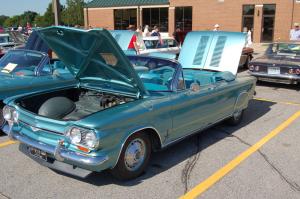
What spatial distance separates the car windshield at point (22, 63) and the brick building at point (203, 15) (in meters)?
24.9

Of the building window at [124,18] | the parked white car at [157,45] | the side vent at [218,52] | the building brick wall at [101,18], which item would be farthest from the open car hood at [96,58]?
the building brick wall at [101,18]

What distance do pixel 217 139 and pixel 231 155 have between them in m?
0.70

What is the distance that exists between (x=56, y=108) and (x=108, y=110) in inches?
32.6

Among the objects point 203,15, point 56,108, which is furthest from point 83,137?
point 203,15

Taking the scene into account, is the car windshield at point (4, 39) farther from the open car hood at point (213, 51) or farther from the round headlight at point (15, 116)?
the round headlight at point (15, 116)

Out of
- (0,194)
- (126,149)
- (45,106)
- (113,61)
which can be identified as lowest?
(0,194)

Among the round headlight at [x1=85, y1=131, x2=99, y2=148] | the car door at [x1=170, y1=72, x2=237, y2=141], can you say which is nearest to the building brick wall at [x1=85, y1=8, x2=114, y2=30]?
the car door at [x1=170, y1=72, x2=237, y2=141]

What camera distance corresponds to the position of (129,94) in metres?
4.79

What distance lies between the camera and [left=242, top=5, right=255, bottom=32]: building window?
1169 inches

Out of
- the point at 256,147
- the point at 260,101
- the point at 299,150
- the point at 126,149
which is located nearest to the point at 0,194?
the point at 126,149

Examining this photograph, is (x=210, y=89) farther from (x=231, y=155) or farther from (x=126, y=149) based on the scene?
(x=126, y=149)

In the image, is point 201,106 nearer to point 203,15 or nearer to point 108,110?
point 108,110

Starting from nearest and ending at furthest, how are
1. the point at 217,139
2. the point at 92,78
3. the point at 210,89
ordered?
the point at 92,78, the point at 210,89, the point at 217,139

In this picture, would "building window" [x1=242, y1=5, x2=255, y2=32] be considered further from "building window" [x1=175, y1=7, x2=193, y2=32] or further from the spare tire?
the spare tire
